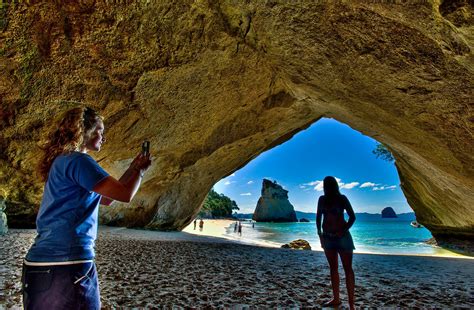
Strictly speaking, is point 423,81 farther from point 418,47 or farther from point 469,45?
point 469,45

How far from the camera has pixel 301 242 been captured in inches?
770

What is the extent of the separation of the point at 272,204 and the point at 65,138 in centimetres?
10474

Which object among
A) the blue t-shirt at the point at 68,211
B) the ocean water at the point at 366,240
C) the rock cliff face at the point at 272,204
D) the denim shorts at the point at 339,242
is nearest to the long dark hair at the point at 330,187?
the denim shorts at the point at 339,242

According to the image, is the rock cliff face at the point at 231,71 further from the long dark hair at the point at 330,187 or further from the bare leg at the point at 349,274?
the bare leg at the point at 349,274

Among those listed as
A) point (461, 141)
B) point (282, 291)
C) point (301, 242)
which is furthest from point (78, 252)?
point (301, 242)

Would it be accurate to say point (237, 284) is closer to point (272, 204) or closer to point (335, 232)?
point (335, 232)

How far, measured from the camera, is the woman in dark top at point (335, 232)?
4.27 m

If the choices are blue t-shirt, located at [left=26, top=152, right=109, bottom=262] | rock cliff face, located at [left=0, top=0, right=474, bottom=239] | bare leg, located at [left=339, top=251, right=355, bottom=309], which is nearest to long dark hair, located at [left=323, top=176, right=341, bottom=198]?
bare leg, located at [left=339, top=251, right=355, bottom=309]

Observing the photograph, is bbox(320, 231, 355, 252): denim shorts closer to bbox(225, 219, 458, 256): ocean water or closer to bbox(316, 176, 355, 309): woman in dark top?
bbox(316, 176, 355, 309): woman in dark top

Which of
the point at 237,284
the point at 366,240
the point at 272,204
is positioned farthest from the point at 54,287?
the point at 272,204

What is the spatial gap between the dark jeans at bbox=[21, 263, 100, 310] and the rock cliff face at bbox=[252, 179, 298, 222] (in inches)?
3934

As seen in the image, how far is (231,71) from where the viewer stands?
9711 millimetres

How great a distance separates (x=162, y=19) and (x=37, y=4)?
2612 mm

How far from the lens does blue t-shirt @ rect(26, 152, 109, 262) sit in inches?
71.6
